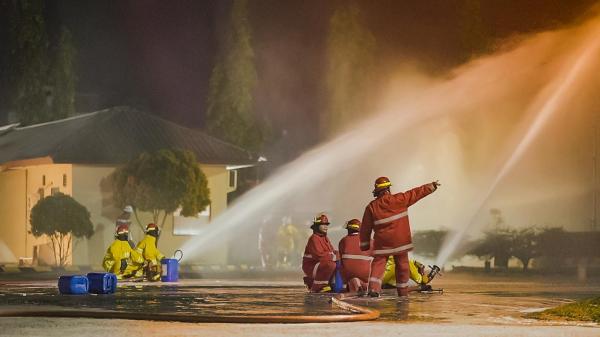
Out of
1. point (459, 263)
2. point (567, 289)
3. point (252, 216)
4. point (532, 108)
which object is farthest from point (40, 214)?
point (567, 289)

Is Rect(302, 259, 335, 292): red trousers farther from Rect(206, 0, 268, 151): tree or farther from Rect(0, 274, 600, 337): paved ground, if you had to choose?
Rect(206, 0, 268, 151): tree

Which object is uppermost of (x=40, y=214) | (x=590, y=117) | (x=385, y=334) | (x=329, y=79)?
(x=329, y=79)

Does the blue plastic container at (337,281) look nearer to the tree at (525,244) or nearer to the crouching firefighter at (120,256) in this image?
the crouching firefighter at (120,256)

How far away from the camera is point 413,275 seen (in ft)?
73.8

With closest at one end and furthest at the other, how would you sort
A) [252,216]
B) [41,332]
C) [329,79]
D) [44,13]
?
[41,332]
[252,216]
[44,13]
[329,79]

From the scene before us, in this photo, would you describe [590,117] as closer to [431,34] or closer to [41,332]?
[431,34]

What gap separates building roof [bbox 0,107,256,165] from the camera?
48000 mm

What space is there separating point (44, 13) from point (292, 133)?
16.1 m

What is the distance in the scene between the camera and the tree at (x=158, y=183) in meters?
46.2

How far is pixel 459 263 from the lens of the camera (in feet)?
153

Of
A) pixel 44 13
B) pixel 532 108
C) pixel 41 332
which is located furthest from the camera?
pixel 44 13

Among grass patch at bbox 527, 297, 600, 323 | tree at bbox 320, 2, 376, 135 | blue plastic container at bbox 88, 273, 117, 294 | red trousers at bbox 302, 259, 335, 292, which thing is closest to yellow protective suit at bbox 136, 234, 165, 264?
blue plastic container at bbox 88, 273, 117, 294

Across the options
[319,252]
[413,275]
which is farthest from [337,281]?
[413,275]

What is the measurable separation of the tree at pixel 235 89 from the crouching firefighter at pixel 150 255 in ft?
122
